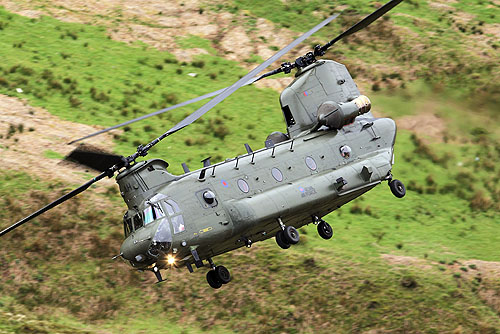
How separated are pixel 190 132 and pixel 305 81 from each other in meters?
12.6

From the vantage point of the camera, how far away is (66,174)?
111 feet

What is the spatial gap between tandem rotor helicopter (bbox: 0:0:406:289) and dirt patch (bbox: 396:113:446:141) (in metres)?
13.5

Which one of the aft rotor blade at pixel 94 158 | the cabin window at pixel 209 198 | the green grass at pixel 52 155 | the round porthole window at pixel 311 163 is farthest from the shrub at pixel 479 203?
the aft rotor blade at pixel 94 158

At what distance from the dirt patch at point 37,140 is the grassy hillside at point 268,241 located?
0.48m

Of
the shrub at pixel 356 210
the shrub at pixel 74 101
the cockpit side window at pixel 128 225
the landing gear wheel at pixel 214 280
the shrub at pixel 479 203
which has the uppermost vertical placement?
the shrub at pixel 74 101

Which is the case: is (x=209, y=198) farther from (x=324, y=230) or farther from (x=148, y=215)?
(x=324, y=230)

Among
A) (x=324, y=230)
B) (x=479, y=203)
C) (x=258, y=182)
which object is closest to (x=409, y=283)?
(x=324, y=230)

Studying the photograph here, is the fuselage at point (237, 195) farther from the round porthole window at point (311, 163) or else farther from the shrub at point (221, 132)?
the shrub at point (221, 132)

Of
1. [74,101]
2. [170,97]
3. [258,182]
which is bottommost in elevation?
[170,97]

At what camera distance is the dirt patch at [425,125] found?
41625mm

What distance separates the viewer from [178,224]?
21.6m

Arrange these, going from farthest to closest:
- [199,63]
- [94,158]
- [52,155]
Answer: [199,63] → [52,155] → [94,158]

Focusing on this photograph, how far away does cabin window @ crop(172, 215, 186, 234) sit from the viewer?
21.5m

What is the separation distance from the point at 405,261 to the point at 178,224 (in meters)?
13.4
